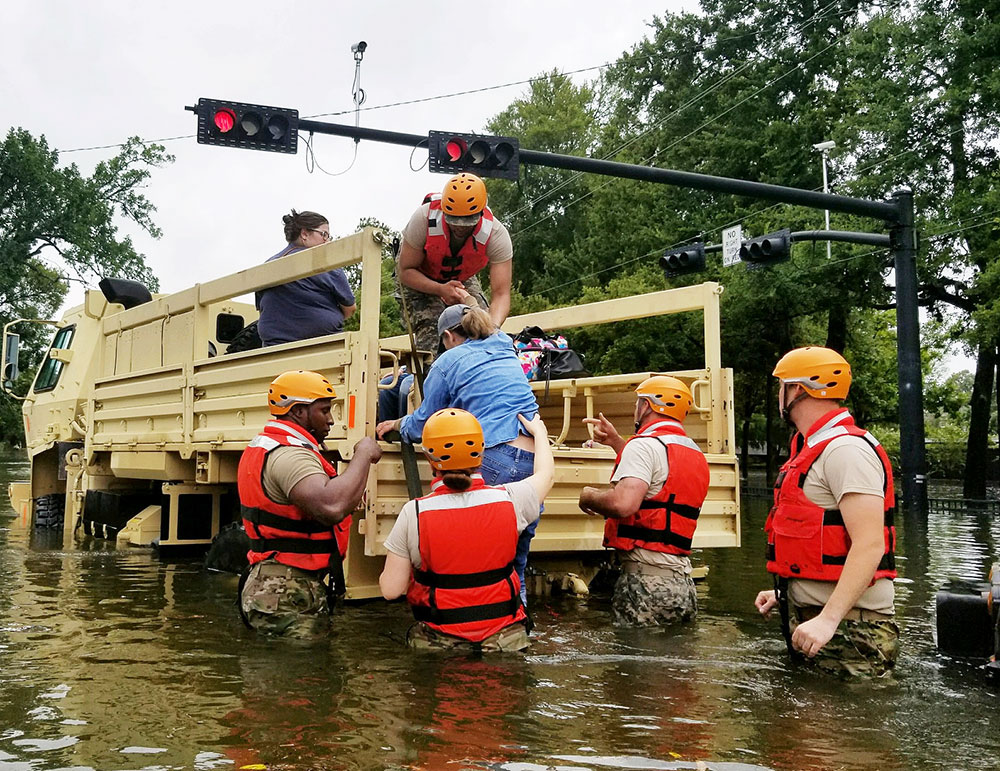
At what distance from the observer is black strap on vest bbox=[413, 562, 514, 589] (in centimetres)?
480

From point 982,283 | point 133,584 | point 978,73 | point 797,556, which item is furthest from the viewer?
point 978,73

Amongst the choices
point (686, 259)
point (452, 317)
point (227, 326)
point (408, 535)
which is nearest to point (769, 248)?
point (686, 259)

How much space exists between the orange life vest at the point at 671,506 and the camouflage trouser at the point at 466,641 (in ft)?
3.90

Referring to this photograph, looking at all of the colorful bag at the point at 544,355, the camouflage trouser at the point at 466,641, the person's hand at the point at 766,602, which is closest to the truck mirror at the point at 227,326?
the colorful bag at the point at 544,355

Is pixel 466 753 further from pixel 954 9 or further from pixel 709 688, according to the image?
pixel 954 9

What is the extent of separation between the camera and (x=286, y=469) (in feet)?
16.8

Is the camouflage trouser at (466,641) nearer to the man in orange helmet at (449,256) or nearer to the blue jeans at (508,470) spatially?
the blue jeans at (508,470)

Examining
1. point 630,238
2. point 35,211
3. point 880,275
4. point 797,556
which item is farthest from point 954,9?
point 35,211

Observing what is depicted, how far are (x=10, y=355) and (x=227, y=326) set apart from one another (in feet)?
8.33

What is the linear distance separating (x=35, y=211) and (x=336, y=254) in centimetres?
4014

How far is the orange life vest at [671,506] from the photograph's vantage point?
5.99 m

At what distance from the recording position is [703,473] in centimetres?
607

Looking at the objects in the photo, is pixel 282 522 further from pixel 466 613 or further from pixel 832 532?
pixel 832 532

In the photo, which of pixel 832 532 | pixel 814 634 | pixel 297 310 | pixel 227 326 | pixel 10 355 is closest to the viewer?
pixel 814 634
